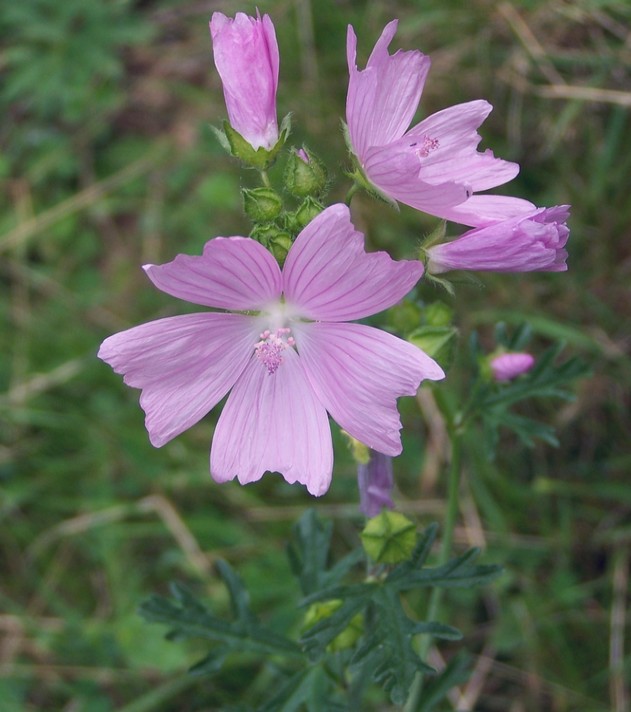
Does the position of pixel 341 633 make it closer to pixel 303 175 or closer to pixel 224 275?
pixel 224 275

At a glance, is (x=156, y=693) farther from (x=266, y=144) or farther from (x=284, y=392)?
(x=266, y=144)

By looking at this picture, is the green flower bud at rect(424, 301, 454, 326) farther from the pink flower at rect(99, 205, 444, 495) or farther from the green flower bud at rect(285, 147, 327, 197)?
the green flower bud at rect(285, 147, 327, 197)

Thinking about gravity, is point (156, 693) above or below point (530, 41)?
below

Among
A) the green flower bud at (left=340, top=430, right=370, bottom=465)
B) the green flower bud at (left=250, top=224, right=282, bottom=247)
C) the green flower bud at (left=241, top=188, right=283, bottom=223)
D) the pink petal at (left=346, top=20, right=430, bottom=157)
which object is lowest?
the green flower bud at (left=340, top=430, right=370, bottom=465)

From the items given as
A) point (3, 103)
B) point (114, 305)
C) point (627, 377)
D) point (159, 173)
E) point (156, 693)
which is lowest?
point (156, 693)

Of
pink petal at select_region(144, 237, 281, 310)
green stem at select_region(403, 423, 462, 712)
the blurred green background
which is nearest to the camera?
pink petal at select_region(144, 237, 281, 310)

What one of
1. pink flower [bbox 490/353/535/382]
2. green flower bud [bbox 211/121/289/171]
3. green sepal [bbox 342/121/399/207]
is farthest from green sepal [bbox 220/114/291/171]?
pink flower [bbox 490/353/535/382]

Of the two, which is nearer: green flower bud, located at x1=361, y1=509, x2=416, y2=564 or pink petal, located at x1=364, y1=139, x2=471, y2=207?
pink petal, located at x1=364, y1=139, x2=471, y2=207

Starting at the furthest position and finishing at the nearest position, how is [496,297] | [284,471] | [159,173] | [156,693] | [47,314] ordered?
1. [159,173]
2. [47,314]
3. [496,297]
4. [156,693]
5. [284,471]

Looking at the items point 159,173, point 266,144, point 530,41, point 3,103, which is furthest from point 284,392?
point 3,103
